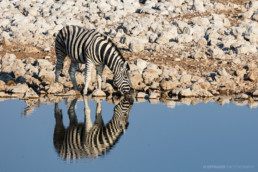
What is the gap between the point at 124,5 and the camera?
79.5 ft

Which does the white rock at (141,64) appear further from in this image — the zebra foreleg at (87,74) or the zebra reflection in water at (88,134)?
the zebra reflection in water at (88,134)

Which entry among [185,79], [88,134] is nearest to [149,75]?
[185,79]

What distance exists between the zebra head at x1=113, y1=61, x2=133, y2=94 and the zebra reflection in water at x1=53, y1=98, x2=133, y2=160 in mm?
1029

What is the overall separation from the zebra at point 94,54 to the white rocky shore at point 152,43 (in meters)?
0.54

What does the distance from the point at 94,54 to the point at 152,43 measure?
5921mm

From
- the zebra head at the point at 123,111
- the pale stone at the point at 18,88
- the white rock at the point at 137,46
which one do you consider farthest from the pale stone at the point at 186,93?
the white rock at the point at 137,46

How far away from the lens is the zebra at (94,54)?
14.5m

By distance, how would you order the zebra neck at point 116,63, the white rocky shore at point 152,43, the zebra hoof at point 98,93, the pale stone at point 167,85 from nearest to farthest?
1. the zebra neck at point 116,63
2. the zebra hoof at point 98,93
3. the pale stone at point 167,85
4. the white rocky shore at point 152,43

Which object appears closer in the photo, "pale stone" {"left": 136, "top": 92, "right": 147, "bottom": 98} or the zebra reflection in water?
the zebra reflection in water

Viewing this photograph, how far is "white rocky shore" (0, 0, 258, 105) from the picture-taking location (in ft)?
51.5

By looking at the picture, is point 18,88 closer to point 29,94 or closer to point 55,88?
point 29,94

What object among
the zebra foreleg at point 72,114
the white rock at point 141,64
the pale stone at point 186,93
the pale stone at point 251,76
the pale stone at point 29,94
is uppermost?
the white rock at point 141,64

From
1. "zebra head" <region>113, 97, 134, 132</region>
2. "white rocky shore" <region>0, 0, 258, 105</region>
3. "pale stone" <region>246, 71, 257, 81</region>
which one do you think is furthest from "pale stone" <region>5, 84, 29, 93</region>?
"pale stone" <region>246, 71, 257, 81</region>

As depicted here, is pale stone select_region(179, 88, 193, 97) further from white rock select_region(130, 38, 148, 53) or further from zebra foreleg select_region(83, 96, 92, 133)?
white rock select_region(130, 38, 148, 53)
